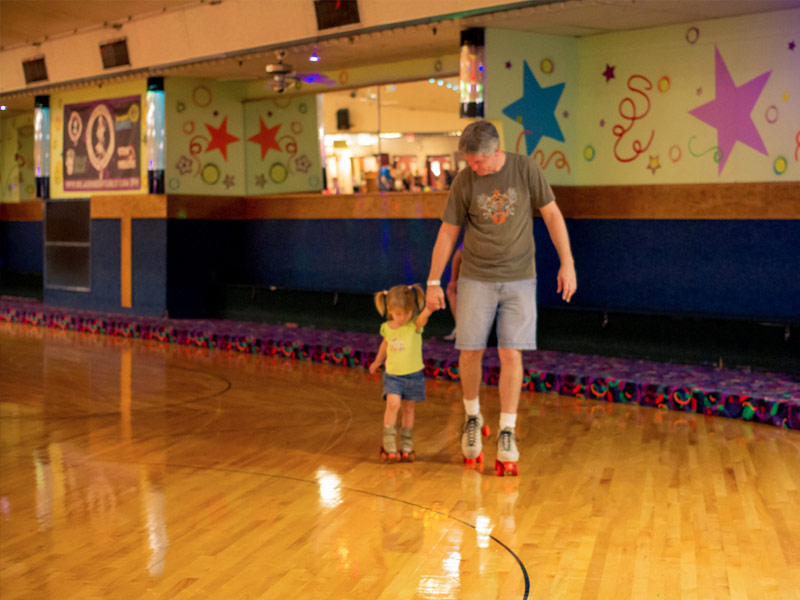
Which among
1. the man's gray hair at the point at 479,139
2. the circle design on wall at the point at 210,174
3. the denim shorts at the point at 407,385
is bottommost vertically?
the denim shorts at the point at 407,385

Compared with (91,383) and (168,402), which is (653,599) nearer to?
(168,402)

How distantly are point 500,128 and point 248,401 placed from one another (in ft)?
8.08

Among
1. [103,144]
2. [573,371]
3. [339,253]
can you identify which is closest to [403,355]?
[573,371]

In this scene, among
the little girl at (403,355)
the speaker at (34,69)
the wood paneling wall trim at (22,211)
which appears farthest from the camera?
the wood paneling wall trim at (22,211)

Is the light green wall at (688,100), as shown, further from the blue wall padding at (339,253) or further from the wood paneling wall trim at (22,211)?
the wood paneling wall trim at (22,211)

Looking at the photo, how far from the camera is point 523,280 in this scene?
Result: 4.09 metres

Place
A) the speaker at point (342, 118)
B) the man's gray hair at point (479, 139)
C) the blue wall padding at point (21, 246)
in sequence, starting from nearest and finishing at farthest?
1. the man's gray hair at point (479, 139)
2. the speaker at point (342, 118)
3. the blue wall padding at point (21, 246)

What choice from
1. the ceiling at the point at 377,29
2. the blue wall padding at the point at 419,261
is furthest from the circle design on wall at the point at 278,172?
the ceiling at the point at 377,29

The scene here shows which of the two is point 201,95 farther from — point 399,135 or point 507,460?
point 507,460

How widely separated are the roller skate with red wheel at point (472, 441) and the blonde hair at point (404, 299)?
53cm

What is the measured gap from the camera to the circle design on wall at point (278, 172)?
9.58 m

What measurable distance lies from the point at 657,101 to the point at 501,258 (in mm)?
3042

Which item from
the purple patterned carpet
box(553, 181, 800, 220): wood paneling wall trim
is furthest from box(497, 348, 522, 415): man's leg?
box(553, 181, 800, 220): wood paneling wall trim

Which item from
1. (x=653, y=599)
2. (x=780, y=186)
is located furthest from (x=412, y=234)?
(x=653, y=599)
